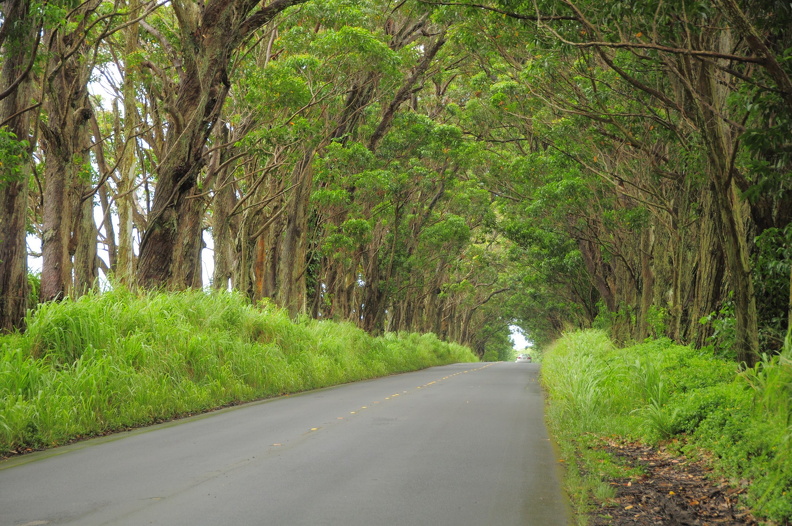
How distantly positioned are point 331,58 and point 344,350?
822cm

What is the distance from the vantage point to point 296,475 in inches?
273

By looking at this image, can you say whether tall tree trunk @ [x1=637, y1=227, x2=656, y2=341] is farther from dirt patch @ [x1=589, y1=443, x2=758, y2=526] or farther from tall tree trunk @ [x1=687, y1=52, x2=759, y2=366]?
dirt patch @ [x1=589, y1=443, x2=758, y2=526]

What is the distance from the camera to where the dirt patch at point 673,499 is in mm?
5660

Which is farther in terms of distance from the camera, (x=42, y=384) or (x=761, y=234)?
(x=761, y=234)

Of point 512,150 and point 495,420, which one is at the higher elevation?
point 512,150

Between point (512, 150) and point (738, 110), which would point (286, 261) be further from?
point (738, 110)

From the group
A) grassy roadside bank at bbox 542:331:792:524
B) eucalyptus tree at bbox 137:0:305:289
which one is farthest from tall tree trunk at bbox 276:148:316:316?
grassy roadside bank at bbox 542:331:792:524

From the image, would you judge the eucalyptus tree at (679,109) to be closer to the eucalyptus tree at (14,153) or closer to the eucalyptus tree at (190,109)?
the eucalyptus tree at (190,109)

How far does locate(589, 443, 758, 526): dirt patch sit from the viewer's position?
5.66 metres

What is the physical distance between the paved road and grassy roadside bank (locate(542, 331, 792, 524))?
51cm

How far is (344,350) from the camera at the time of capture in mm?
21156

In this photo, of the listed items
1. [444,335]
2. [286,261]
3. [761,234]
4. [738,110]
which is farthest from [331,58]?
[444,335]

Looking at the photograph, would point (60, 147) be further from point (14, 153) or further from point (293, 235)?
point (293, 235)

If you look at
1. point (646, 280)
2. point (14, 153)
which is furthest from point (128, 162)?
point (646, 280)
